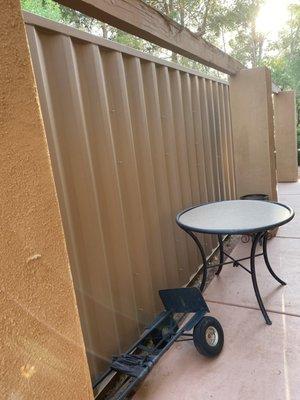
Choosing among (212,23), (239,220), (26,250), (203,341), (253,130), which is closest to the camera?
(26,250)

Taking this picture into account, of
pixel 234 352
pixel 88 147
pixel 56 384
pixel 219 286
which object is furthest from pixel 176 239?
pixel 56 384

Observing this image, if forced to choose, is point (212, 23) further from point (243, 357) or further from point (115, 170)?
point (243, 357)

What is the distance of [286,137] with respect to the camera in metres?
7.25

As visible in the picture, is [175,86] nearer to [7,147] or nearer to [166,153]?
[166,153]

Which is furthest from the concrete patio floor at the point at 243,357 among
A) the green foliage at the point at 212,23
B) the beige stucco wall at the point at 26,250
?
the green foliage at the point at 212,23

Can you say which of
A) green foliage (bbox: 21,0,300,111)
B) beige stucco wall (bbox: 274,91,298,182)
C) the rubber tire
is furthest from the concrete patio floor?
green foliage (bbox: 21,0,300,111)

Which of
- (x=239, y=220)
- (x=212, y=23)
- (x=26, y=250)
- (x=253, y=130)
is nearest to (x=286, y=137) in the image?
(x=253, y=130)

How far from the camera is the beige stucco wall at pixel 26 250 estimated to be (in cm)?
62

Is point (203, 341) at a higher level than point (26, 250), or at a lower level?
lower

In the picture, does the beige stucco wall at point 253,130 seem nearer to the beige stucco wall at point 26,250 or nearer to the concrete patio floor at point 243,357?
the concrete patio floor at point 243,357

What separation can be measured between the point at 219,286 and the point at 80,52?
221 cm

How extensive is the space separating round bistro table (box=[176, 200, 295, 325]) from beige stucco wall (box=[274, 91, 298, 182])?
16.2ft

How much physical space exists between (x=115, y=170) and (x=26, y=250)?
1.35 metres

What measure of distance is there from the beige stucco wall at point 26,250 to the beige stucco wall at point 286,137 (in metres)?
7.27
